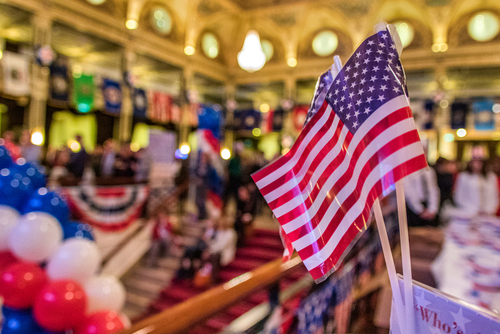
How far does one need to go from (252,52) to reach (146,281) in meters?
5.67

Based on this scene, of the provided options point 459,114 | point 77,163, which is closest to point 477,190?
point 459,114

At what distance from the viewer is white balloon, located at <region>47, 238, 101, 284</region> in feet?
7.80

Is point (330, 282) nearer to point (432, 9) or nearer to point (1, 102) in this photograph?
point (1, 102)

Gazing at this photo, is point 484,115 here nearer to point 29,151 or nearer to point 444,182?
point 444,182

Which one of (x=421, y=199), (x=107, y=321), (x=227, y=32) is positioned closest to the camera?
(x=107, y=321)

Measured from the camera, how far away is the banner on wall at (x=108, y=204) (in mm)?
6535

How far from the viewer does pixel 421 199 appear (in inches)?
225

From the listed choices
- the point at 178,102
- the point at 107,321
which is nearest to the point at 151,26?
the point at 178,102

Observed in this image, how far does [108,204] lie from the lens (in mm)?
7078

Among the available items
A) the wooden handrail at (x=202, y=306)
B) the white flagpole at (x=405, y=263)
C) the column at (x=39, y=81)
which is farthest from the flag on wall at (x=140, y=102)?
the white flagpole at (x=405, y=263)

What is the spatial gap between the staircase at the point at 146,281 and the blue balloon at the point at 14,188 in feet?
16.3

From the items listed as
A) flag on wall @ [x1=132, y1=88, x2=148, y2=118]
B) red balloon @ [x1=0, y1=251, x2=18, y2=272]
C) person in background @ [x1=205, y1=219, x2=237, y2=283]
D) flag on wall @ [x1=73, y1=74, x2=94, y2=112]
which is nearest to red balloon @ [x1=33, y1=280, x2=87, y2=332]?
red balloon @ [x1=0, y1=251, x2=18, y2=272]

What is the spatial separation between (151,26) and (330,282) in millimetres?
12921

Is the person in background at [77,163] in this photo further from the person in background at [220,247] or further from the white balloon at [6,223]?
the white balloon at [6,223]
